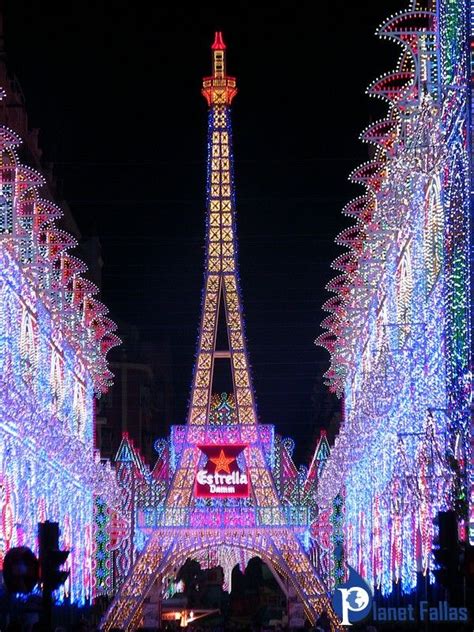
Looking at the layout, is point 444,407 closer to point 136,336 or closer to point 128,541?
point 128,541

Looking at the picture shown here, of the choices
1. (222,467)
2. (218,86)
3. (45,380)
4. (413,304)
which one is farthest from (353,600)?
(218,86)

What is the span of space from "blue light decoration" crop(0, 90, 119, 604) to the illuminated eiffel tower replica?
7.85 m

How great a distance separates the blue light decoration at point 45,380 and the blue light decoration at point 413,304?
369 inches

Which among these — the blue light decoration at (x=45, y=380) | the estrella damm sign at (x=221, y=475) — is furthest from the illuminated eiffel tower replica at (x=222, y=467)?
the blue light decoration at (x=45, y=380)

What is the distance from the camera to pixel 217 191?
7531 centimetres

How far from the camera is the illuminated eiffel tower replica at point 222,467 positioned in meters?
70.6

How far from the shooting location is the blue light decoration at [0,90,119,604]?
38906 mm

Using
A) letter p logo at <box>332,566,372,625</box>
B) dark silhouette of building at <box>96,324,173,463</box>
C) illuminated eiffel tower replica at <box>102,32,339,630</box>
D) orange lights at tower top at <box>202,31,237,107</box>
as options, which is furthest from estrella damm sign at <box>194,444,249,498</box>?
letter p logo at <box>332,566,372,625</box>

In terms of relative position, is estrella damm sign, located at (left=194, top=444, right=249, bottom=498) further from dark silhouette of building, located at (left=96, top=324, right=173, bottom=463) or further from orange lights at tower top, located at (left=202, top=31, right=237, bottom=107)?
dark silhouette of building, located at (left=96, top=324, right=173, bottom=463)

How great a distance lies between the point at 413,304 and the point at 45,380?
15.6 meters

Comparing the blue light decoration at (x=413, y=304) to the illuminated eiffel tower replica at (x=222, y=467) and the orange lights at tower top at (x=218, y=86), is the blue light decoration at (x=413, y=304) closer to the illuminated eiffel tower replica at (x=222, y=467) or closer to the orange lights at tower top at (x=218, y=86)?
the illuminated eiffel tower replica at (x=222, y=467)

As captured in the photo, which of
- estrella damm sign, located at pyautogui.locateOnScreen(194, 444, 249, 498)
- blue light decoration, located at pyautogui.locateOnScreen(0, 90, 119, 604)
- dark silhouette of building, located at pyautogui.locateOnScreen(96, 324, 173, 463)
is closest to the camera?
blue light decoration, located at pyautogui.locateOnScreen(0, 90, 119, 604)

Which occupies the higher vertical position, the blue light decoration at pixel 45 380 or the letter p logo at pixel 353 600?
the blue light decoration at pixel 45 380

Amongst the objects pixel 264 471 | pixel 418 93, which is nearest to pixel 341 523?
pixel 264 471
